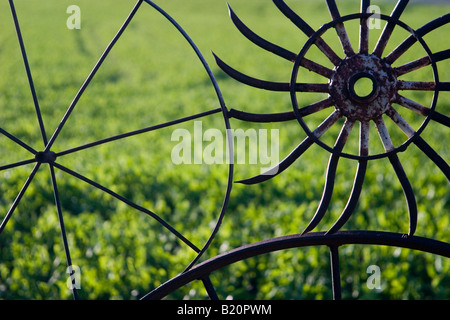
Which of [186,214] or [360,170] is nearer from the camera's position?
[360,170]

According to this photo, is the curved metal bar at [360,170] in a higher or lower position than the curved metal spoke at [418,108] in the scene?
lower

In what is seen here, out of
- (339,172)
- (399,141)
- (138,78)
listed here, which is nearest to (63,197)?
(339,172)

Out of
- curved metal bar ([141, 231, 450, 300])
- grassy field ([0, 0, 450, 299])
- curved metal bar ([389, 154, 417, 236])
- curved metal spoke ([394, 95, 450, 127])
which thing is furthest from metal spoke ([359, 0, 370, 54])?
grassy field ([0, 0, 450, 299])

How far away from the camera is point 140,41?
18.4 m

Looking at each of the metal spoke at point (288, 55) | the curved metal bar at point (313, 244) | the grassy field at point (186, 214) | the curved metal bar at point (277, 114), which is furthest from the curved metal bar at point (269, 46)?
the grassy field at point (186, 214)

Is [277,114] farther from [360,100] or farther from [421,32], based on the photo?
[421,32]

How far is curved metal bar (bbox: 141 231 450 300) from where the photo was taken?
2.91 ft

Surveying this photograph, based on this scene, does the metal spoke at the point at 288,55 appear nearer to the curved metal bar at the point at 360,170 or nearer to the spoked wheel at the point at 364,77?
the spoked wheel at the point at 364,77

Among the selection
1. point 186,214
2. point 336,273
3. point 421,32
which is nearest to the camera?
point 421,32

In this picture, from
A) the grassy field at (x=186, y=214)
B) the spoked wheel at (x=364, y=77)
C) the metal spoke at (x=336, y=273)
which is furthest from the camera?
the grassy field at (x=186, y=214)

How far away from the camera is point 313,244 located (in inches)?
36.0

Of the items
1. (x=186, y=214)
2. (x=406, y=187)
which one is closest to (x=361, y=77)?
(x=406, y=187)

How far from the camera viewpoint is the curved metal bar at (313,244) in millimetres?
887

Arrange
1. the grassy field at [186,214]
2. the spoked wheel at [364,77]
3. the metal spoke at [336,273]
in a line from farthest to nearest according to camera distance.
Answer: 1. the grassy field at [186,214]
2. the metal spoke at [336,273]
3. the spoked wheel at [364,77]
